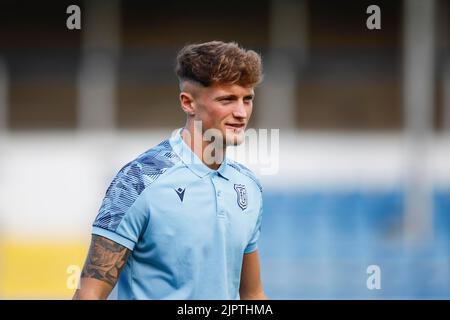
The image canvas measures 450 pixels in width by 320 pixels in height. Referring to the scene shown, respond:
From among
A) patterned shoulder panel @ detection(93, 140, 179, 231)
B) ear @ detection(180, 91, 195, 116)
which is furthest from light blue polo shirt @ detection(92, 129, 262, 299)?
ear @ detection(180, 91, 195, 116)

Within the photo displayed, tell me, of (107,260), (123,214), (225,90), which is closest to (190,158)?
(225,90)

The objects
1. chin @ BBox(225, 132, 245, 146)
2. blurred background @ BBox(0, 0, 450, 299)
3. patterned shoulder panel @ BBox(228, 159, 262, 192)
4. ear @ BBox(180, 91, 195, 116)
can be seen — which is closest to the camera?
chin @ BBox(225, 132, 245, 146)

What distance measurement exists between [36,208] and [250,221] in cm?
831

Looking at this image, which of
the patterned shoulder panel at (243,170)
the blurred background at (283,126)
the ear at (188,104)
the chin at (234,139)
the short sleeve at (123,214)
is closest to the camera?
the short sleeve at (123,214)

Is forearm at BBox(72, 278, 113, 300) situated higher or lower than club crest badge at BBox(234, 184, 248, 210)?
lower

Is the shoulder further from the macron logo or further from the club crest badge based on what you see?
the club crest badge

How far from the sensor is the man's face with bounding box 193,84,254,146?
9.61 feet

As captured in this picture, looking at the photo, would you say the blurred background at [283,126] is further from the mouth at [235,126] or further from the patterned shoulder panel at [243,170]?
the mouth at [235,126]

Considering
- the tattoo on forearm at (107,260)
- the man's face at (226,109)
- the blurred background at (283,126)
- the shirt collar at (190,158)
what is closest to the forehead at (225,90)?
the man's face at (226,109)

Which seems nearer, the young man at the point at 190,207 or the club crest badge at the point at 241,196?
the young man at the point at 190,207

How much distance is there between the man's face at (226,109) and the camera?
2.93 metres

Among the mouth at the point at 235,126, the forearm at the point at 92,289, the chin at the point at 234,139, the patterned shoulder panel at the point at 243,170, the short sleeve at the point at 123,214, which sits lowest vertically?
the forearm at the point at 92,289

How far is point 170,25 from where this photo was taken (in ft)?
48.3
